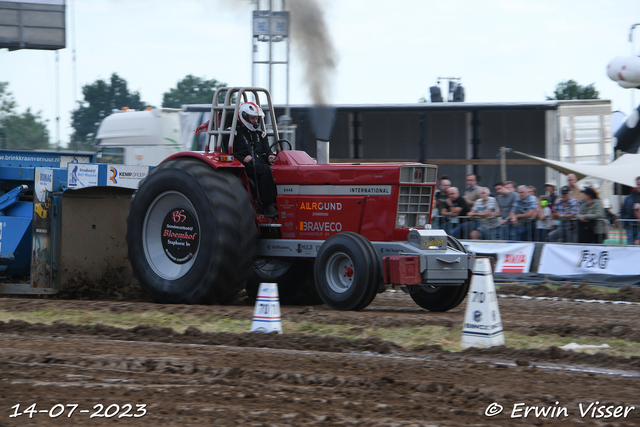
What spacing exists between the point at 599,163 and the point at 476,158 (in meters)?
3.73

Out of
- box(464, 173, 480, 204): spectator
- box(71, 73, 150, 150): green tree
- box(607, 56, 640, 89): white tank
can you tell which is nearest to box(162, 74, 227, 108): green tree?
box(71, 73, 150, 150): green tree

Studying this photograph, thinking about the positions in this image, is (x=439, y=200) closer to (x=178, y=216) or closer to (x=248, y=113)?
(x=248, y=113)

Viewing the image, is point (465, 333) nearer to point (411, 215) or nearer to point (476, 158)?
point (411, 215)

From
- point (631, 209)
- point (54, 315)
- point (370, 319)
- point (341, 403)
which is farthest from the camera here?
point (631, 209)

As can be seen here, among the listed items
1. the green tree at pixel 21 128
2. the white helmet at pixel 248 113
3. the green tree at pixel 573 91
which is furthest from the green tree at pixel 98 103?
the white helmet at pixel 248 113

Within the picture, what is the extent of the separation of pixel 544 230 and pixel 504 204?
2.94ft

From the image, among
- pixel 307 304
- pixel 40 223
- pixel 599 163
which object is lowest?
pixel 307 304

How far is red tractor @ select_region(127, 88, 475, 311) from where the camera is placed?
8.27m

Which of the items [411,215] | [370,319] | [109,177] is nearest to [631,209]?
[411,215]

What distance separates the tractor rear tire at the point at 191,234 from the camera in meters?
8.55

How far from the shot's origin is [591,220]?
12305 mm

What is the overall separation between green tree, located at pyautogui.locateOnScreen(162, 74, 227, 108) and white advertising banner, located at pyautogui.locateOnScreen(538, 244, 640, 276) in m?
79.9

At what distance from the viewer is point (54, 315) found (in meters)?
8.06

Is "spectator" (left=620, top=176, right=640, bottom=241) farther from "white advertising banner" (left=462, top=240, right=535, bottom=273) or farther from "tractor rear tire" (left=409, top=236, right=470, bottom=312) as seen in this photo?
Result: "tractor rear tire" (left=409, top=236, right=470, bottom=312)
